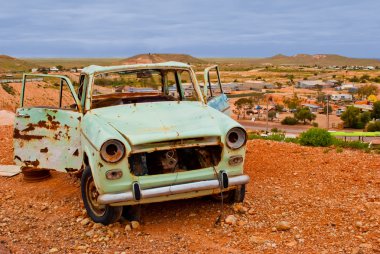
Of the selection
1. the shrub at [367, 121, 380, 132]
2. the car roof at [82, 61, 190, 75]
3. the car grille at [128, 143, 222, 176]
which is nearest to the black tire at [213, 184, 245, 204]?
the car grille at [128, 143, 222, 176]

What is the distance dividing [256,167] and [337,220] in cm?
264

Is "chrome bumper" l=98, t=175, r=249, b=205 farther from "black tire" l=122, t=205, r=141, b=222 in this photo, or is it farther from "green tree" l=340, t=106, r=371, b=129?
"green tree" l=340, t=106, r=371, b=129

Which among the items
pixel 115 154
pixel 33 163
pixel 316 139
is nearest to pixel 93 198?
pixel 115 154

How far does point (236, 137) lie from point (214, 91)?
2.22 meters

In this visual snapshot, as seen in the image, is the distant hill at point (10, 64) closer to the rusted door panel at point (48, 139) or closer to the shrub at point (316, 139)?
the shrub at point (316, 139)

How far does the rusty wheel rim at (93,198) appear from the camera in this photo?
5090 mm

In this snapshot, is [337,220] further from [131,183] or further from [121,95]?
[121,95]

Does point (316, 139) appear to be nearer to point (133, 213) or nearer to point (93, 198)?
point (133, 213)

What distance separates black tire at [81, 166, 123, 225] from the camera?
486 cm

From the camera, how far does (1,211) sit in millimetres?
5840

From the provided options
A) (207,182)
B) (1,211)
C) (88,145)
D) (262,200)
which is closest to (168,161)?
(207,182)

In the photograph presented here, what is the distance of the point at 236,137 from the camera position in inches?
199

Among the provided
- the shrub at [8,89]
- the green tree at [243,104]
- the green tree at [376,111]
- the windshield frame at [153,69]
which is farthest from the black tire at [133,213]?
the green tree at [243,104]

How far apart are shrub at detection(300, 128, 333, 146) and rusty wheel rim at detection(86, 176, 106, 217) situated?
19.2 ft
